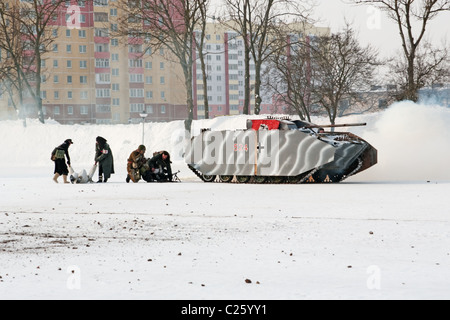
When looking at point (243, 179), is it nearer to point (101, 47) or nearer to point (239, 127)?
point (239, 127)

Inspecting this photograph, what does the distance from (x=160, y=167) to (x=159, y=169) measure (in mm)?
79

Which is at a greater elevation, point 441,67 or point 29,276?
point 441,67

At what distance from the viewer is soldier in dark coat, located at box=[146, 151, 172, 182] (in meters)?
23.4

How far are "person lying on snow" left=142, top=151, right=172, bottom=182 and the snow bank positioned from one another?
257 inches

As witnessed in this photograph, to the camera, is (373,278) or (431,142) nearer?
(373,278)

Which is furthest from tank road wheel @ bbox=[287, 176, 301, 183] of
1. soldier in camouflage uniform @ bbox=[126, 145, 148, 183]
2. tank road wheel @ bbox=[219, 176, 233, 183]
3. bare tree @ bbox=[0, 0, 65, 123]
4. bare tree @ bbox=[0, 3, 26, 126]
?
bare tree @ bbox=[0, 3, 26, 126]

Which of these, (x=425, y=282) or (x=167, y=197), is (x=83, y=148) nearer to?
(x=167, y=197)

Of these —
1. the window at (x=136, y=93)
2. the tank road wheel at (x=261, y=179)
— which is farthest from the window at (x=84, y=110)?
the tank road wheel at (x=261, y=179)

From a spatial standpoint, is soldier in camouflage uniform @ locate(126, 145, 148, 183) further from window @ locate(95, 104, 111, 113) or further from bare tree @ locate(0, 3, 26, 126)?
window @ locate(95, 104, 111, 113)

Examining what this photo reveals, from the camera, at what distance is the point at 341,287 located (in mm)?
6254

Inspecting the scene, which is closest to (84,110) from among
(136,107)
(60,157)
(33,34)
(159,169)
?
(136,107)

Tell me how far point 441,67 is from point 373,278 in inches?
1319

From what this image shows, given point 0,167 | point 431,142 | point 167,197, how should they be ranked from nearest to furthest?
point 167,197
point 431,142
point 0,167

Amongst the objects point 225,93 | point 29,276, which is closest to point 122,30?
point 29,276
